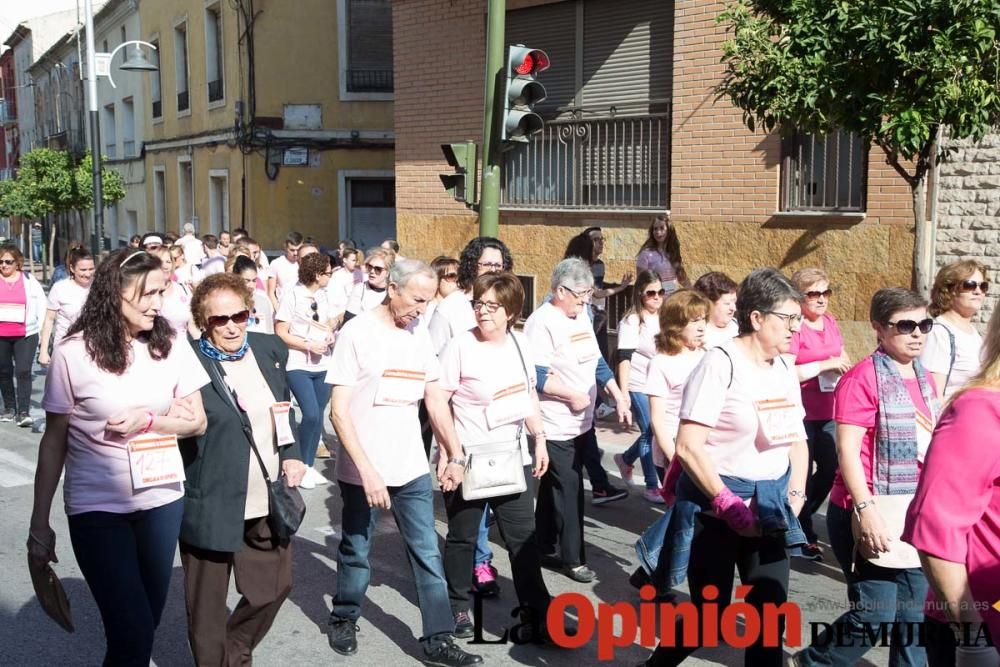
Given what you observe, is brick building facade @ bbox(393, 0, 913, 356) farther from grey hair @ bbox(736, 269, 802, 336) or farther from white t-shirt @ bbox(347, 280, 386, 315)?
grey hair @ bbox(736, 269, 802, 336)

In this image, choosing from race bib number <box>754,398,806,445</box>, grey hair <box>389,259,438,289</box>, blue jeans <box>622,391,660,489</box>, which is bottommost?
blue jeans <box>622,391,660,489</box>

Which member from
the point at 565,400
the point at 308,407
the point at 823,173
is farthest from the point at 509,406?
the point at 823,173

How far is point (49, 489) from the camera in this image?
3.71 metres

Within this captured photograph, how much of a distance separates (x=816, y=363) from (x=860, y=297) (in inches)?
164

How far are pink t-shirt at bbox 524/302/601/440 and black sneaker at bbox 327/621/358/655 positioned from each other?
1526 millimetres

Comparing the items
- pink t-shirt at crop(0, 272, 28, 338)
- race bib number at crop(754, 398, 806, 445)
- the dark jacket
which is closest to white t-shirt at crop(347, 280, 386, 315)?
pink t-shirt at crop(0, 272, 28, 338)

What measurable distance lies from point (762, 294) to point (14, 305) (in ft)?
27.1

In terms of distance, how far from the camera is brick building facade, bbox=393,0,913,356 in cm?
1006

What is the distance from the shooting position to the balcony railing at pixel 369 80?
2192cm

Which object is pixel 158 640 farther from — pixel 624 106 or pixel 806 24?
pixel 624 106

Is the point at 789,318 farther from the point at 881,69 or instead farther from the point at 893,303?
the point at 881,69

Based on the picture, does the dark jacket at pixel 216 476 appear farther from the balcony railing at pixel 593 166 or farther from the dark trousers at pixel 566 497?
the balcony railing at pixel 593 166

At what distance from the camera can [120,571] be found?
3.67 metres

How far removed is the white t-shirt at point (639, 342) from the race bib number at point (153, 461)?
12.0ft
